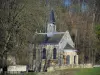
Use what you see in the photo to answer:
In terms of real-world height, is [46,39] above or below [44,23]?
below

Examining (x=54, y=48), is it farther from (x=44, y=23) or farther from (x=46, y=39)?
(x=44, y=23)

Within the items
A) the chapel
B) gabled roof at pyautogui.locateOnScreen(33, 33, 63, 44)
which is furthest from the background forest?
the chapel

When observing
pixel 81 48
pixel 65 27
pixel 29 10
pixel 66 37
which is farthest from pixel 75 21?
pixel 29 10

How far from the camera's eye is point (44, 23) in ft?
187

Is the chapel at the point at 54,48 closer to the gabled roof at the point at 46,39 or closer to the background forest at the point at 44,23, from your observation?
the gabled roof at the point at 46,39

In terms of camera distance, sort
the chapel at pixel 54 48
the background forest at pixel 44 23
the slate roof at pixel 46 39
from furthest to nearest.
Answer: the slate roof at pixel 46 39 → the chapel at pixel 54 48 → the background forest at pixel 44 23

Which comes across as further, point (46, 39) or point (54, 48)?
point (46, 39)

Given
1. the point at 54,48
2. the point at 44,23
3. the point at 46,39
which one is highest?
the point at 44,23

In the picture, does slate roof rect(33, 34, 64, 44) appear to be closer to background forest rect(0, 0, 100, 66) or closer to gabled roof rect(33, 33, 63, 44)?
gabled roof rect(33, 33, 63, 44)

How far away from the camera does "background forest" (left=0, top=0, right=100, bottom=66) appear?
36594 millimetres

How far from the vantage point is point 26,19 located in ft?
127

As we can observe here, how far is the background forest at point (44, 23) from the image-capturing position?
120 ft

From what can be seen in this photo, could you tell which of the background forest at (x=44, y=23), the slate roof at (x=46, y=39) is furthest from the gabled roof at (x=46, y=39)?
the background forest at (x=44, y=23)

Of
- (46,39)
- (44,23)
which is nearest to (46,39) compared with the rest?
(46,39)
